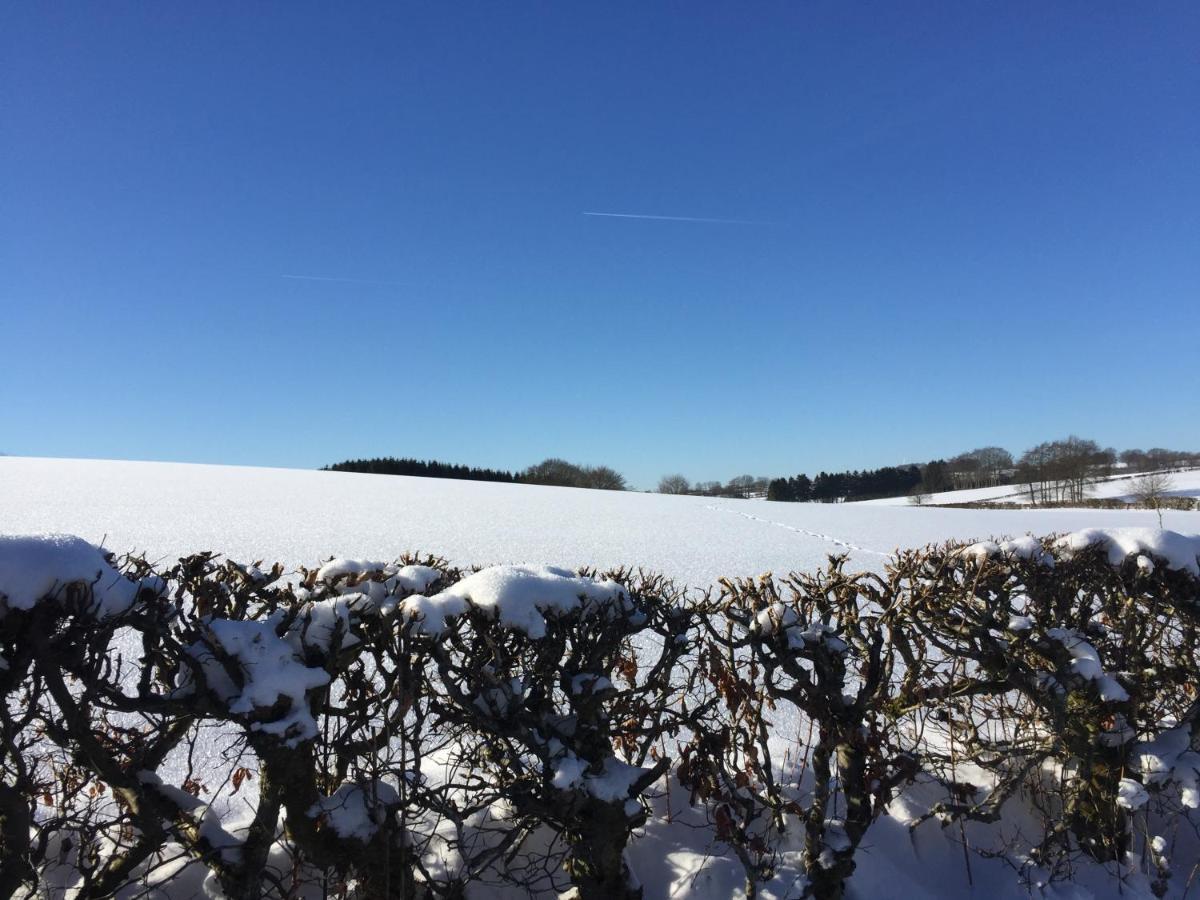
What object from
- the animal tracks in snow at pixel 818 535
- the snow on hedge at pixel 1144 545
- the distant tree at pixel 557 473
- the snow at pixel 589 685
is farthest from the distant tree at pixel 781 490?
the snow at pixel 589 685

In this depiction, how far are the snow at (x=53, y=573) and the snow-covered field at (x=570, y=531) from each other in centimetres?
142

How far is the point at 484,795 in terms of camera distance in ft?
9.01

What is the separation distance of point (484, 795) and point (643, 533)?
11050 mm

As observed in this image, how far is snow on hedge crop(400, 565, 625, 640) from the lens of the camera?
2420 mm

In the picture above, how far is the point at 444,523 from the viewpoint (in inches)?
542

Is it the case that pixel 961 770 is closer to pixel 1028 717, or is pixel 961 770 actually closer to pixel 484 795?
pixel 1028 717

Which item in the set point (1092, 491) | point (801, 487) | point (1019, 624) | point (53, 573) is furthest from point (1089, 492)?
point (53, 573)

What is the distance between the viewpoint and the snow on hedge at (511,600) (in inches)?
95.3

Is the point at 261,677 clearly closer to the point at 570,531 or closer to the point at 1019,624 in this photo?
the point at 1019,624

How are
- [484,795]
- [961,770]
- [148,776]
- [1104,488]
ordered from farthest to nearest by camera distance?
[1104,488], [961,770], [484,795], [148,776]

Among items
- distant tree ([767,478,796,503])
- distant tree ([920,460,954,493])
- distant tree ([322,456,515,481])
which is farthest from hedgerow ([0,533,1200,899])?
distant tree ([920,460,954,493])

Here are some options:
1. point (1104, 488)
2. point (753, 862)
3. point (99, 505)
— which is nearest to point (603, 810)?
point (753, 862)

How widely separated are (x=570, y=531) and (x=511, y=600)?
11.0m

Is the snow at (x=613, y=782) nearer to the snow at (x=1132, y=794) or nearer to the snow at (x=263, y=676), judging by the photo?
the snow at (x=263, y=676)
